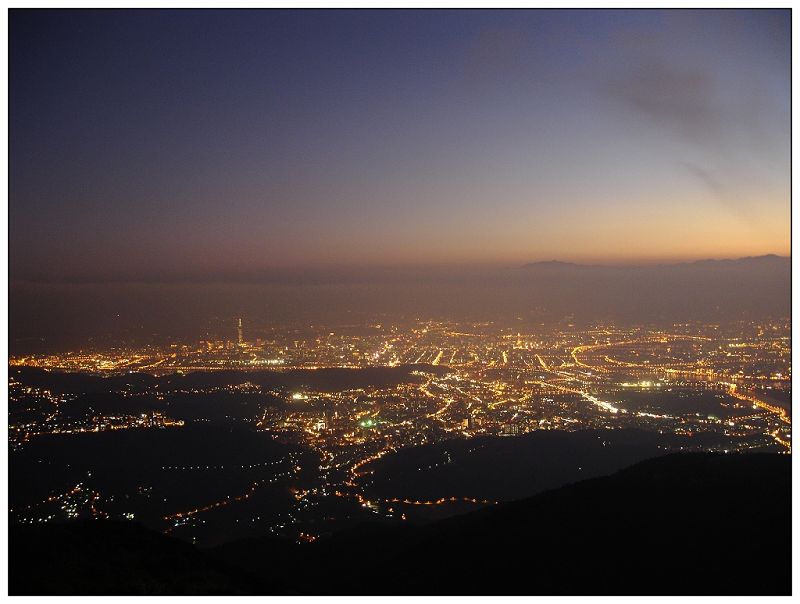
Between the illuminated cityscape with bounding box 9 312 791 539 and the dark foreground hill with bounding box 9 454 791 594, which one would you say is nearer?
the dark foreground hill with bounding box 9 454 791 594

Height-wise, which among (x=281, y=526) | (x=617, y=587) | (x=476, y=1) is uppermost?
(x=476, y=1)

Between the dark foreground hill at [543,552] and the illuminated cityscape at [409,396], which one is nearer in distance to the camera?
the dark foreground hill at [543,552]

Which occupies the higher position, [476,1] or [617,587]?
[476,1]

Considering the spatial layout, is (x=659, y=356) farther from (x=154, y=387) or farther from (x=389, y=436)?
(x=154, y=387)

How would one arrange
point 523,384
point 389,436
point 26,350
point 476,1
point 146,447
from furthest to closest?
1. point 26,350
2. point 523,384
3. point 389,436
4. point 146,447
5. point 476,1

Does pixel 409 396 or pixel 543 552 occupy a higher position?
pixel 543 552

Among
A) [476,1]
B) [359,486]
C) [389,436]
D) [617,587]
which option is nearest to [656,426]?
[389,436]

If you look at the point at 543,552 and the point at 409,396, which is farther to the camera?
the point at 409,396

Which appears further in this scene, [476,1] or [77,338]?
[77,338]
